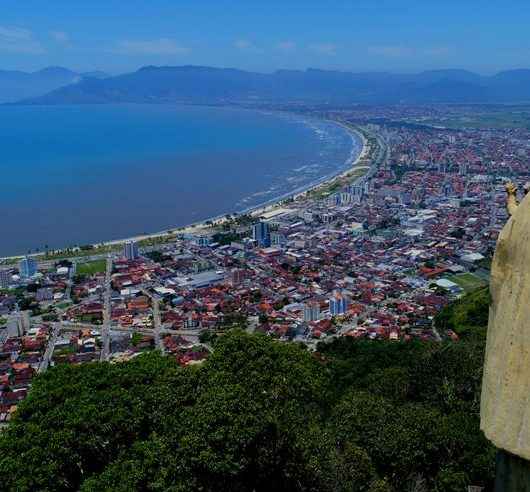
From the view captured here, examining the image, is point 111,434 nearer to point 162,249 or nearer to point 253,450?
point 253,450

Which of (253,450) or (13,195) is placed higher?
(253,450)

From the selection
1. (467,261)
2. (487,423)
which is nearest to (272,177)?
(467,261)

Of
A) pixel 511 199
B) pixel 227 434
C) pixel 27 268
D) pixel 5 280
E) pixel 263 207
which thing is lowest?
pixel 5 280

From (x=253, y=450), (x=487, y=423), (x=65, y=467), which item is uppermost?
(x=487, y=423)

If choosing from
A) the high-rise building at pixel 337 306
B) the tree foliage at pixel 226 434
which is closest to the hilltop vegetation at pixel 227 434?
the tree foliage at pixel 226 434

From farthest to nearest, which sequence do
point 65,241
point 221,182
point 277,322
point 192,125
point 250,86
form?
point 250,86 < point 192,125 < point 221,182 < point 65,241 < point 277,322

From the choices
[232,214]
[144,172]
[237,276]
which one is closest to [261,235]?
[237,276]

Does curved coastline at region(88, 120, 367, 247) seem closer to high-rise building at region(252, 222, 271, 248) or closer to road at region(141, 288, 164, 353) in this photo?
high-rise building at region(252, 222, 271, 248)

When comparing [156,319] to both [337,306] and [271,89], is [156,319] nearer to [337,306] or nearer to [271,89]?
[337,306]
